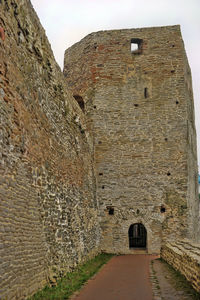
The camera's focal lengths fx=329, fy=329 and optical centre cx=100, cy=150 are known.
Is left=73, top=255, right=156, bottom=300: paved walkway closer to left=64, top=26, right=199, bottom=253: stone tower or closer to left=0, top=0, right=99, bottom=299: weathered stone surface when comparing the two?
left=0, top=0, right=99, bottom=299: weathered stone surface

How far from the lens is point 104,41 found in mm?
14781

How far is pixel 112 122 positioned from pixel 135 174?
95.1 inches

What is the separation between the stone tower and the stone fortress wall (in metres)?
0.04

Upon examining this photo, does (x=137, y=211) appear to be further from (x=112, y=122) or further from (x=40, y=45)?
(x=40, y=45)

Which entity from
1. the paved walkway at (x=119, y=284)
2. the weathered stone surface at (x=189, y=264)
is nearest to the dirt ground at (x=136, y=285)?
the paved walkway at (x=119, y=284)

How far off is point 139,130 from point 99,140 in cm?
174

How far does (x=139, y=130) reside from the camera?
544 inches

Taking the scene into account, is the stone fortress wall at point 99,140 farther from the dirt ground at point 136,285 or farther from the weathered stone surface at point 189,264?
the weathered stone surface at point 189,264

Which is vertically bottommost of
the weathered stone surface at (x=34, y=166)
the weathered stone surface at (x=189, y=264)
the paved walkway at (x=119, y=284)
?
the paved walkway at (x=119, y=284)

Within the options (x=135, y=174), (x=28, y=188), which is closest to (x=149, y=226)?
(x=135, y=174)

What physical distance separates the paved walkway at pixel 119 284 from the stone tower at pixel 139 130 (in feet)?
12.2

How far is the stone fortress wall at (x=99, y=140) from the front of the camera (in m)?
6.35

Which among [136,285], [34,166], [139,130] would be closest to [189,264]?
[136,285]

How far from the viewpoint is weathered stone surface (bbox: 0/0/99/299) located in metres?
5.00
